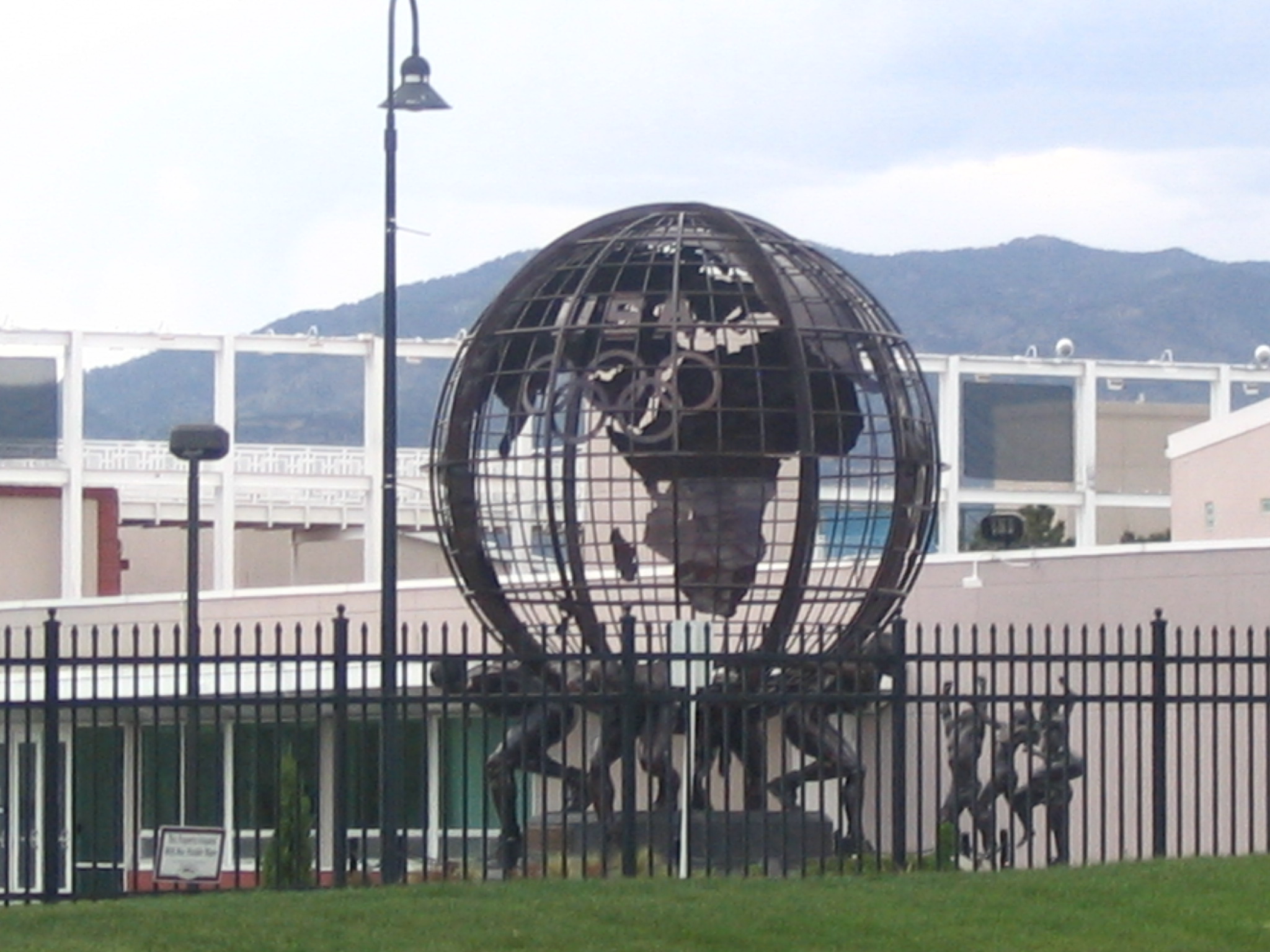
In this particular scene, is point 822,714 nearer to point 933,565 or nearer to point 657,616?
point 657,616

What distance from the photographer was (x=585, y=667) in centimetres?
1495

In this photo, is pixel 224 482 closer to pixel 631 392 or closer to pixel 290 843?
pixel 290 843

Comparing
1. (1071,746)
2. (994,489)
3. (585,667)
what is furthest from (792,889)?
(994,489)

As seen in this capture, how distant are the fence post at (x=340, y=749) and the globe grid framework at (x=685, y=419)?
159 centimetres

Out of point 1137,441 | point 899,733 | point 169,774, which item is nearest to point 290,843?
point 899,733

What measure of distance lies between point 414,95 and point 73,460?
37.3 meters

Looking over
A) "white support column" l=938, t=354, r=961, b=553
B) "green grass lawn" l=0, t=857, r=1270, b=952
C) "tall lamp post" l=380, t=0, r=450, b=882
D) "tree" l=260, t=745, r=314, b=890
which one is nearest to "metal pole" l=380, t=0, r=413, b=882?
"tall lamp post" l=380, t=0, r=450, b=882

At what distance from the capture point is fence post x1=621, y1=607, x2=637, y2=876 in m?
14.8

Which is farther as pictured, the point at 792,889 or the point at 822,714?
the point at 822,714

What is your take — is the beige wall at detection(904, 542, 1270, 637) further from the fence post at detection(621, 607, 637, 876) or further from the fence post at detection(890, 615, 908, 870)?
the fence post at detection(621, 607, 637, 876)

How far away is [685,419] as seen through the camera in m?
16.1

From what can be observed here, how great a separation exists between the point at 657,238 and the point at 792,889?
454cm

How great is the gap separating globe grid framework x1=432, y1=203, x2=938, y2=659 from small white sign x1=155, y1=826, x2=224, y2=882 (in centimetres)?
260

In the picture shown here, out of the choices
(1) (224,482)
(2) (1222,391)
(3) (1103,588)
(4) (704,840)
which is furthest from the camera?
(2) (1222,391)
